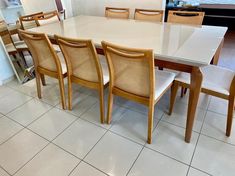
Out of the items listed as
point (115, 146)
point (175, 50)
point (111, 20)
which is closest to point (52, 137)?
point (115, 146)

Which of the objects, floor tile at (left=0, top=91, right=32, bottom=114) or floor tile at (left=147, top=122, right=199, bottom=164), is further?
floor tile at (left=0, top=91, right=32, bottom=114)

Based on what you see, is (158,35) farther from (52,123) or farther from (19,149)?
(19,149)

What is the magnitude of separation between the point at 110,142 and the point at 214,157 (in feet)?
2.79

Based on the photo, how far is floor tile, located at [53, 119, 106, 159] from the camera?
5.23ft

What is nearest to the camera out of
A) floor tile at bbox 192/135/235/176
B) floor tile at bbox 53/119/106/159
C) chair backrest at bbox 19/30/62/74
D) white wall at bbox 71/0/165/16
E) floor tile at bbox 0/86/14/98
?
floor tile at bbox 192/135/235/176

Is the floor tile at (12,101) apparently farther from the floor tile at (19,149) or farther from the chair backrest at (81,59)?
the chair backrest at (81,59)

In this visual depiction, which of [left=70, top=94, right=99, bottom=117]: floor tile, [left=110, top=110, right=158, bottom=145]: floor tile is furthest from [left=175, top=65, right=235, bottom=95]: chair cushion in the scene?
[left=70, top=94, right=99, bottom=117]: floor tile

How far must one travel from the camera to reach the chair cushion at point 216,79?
1.48 m

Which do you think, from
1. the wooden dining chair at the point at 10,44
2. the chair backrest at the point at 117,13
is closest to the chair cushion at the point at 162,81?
the chair backrest at the point at 117,13

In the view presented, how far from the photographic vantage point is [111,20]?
8.39ft

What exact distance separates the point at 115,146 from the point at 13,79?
80.7 inches

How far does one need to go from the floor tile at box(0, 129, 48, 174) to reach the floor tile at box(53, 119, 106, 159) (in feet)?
0.58

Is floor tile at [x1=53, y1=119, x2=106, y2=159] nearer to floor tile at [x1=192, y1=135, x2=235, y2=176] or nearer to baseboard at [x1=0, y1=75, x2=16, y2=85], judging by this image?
floor tile at [x1=192, y1=135, x2=235, y2=176]

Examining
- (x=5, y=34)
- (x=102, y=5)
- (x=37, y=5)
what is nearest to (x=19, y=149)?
(x=5, y=34)
